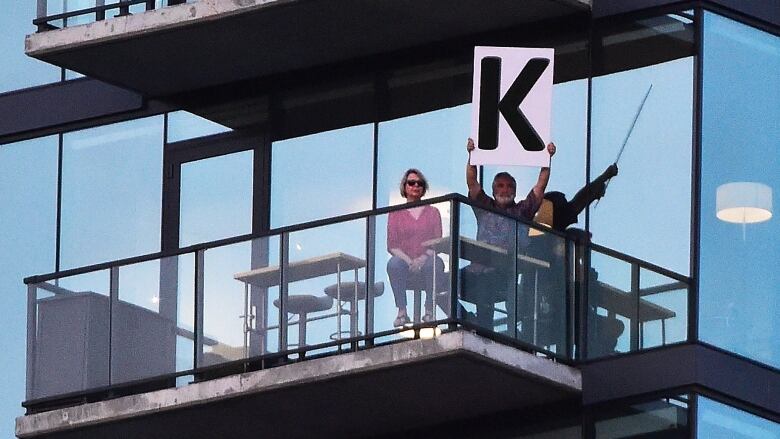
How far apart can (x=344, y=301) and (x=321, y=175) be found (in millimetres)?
→ 2085

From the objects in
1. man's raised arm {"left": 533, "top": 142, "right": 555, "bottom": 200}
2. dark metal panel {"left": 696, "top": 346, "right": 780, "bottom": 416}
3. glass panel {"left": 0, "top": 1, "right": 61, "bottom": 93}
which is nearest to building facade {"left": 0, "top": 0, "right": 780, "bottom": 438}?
dark metal panel {"left": 696, "top": 346, "right": 780, "bottom": 416}

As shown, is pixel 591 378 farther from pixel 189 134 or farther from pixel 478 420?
pixel 189 134

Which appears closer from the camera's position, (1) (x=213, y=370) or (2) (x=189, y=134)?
(1) (x=213, y=370)

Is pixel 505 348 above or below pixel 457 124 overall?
below

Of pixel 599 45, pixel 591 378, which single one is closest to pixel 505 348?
pixel 591 378

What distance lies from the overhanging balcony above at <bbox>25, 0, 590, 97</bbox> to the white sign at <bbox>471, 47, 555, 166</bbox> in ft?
1.55

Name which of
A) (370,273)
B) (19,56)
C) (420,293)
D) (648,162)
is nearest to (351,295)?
(370,273)

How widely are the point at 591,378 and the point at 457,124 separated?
257 centimetres

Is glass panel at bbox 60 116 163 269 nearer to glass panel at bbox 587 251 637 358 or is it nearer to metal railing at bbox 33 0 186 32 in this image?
metal railing at bbox 33 0 186 32

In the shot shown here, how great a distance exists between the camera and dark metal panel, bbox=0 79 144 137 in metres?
30.5

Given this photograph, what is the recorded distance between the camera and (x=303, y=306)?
27.6 m

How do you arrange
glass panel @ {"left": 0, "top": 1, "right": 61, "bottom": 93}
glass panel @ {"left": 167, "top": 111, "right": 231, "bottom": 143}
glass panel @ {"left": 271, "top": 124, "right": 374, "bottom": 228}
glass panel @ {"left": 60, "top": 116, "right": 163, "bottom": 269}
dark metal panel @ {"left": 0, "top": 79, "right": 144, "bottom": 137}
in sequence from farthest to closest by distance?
1. glass panel @ {"left": 0, "top": 1, "right": 61, "bottom": 93}
2. dark metal panel @ {"left": 0, "top": 79, "right": 144, "bottom": 137}
3. glass panel @ {"left": 60, "top": 116, "right": 163, "bottom": 269}
4. glass panel @ {"left": 167, "top": 111, "right": 231, "bottom": 143}
5. glass panel @ {"left": 271, "top": 124, "right": 374, "bottom": 228}

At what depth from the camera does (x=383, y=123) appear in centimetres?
2909

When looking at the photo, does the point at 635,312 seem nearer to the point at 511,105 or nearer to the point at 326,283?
the point at 511,105
